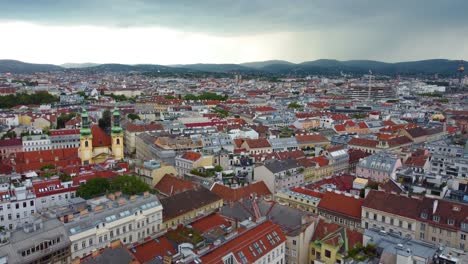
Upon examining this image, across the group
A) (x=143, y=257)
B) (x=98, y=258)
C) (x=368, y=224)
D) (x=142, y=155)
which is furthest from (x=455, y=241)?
(x=142, y=155)

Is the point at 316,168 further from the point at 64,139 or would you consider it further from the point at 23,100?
the point at 23,100

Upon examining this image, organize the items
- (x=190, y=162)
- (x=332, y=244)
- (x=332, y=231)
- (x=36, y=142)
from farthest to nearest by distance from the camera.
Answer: (x=36, y=142) < (x=190, y=162) < (x=332, y=231) < (x=332, y=244)

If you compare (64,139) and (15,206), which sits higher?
(64,139)

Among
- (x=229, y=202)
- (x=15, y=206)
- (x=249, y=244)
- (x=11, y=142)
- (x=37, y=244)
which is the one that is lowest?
(x=229, y=202)

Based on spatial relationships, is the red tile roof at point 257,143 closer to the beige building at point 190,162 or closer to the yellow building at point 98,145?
the beige building at point 190,162

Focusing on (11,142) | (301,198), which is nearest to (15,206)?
(301,198)

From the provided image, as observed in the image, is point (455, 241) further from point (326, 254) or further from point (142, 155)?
point (142, 155)

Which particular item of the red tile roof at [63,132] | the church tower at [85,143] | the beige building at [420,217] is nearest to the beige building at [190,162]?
the church tower at [85,143]
